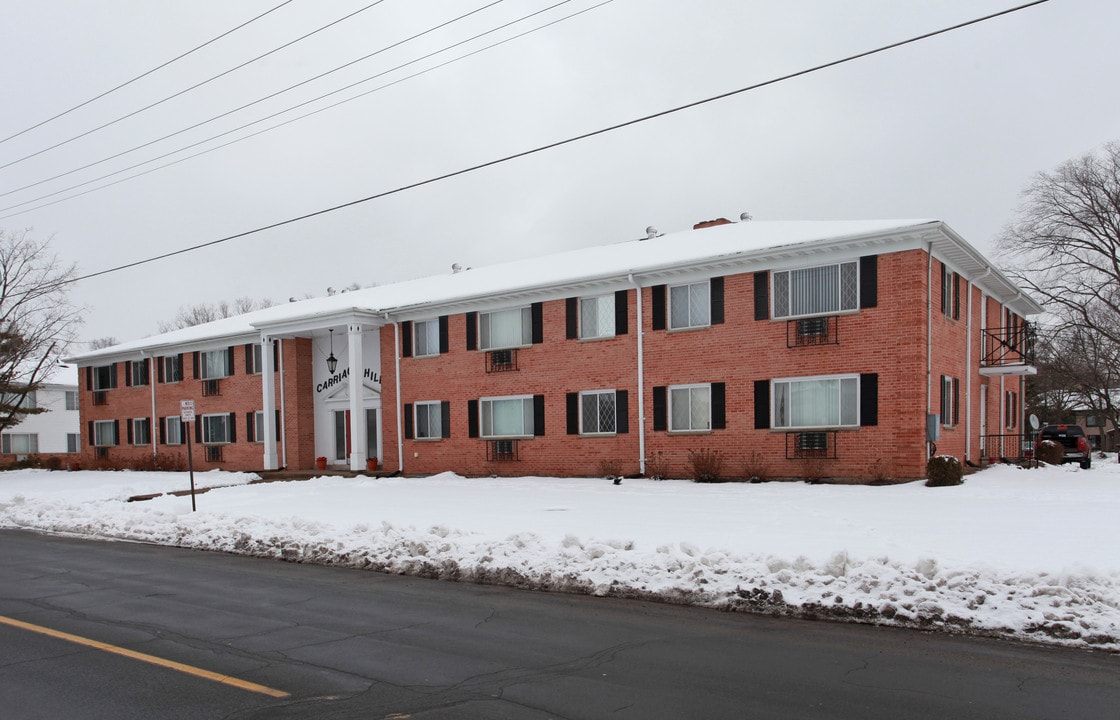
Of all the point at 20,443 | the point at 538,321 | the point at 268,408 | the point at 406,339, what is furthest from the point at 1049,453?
the point at 20,443

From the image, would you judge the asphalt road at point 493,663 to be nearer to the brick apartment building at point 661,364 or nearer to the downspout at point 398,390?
the brick apartment building at point 661,364

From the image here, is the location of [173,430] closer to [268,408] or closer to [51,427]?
[268,408]

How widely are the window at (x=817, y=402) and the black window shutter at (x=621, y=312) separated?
4786mm

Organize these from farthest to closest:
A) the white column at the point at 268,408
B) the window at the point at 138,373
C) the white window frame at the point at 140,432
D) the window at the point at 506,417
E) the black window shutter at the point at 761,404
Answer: the window at the point at 138,373 < the white window frame at the point at 140,432 < the white column at the point at 268,408 < the window at the point at 506,417 < the black window shutter at the point at 761,404

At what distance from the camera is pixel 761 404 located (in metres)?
21.4

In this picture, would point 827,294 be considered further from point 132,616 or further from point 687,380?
point 132,616

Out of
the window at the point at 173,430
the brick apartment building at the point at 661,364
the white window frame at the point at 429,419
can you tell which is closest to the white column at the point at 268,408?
the brick apartment building at the point at 661,364

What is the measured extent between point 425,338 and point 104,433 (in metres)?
23.2

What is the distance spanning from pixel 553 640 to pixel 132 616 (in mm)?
4840

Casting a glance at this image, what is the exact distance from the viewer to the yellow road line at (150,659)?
6.27 meters

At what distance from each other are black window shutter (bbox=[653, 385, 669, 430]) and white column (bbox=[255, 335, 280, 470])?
1649 cm

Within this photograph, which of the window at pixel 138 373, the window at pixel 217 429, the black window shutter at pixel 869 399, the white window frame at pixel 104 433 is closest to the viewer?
the black window shutter at pixel 869 399

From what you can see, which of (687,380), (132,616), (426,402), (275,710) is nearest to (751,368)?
(687,380)

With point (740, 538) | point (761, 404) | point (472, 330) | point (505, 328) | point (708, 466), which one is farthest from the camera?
point (472, 330)
